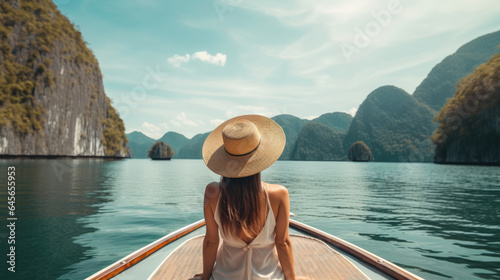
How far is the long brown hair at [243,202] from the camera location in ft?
6.33

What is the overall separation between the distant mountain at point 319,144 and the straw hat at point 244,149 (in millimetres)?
182683

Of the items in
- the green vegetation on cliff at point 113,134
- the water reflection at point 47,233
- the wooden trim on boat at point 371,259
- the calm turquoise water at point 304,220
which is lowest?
→ the calm turquoise water at point 304,220

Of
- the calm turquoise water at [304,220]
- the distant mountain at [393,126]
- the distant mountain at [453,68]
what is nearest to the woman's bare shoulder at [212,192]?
the calm turquoise water at [304,220]

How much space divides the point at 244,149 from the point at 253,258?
0.83 meters

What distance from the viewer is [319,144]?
18200cm

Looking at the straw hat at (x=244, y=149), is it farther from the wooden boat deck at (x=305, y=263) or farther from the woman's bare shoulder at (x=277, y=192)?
the wooden boat deck at (x=305, y=263)

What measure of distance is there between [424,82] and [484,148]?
123m

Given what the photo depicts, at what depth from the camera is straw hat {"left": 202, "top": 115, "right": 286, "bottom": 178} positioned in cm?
191

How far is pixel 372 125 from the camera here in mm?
163000

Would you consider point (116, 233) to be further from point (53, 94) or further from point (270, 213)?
point (53, 94)

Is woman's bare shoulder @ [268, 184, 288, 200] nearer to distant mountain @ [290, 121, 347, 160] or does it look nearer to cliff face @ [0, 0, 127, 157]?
cliff face @ [0, 0, 127, 157]

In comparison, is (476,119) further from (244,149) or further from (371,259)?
(244,149)

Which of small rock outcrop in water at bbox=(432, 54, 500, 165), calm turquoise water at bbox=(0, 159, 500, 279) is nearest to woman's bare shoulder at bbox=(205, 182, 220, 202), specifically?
calm turquoise water at bbox=(0, 159, 500, 279)

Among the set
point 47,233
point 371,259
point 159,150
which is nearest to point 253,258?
point 371,259
